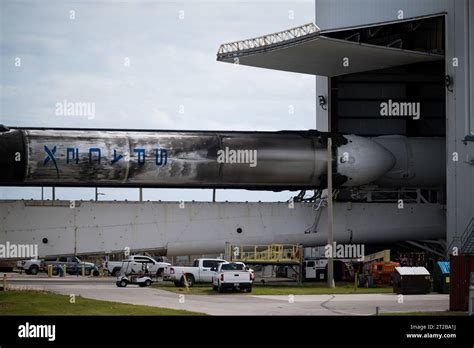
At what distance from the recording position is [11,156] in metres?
48.4

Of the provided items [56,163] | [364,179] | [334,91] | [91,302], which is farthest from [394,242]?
[91,302]

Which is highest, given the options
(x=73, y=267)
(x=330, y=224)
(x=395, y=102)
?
(x=395, y=102)

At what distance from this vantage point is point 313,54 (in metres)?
53.6

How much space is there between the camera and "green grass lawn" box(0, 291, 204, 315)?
2795 cm

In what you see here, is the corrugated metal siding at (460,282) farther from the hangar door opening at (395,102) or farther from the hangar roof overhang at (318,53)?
the hangar door opening at (395,102)

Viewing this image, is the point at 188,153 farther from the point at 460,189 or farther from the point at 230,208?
the point at 460,189

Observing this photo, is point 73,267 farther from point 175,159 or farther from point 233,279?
point 233,279

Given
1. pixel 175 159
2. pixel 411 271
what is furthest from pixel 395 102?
pixel 411 271

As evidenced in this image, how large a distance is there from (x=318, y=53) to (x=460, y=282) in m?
24.2

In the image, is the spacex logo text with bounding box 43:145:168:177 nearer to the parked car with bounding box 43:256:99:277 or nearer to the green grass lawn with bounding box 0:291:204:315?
the green grass lawn with bounding box 0:291:204:315

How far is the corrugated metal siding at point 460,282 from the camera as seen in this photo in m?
31.0

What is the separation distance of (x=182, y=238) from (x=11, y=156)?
10.5m
